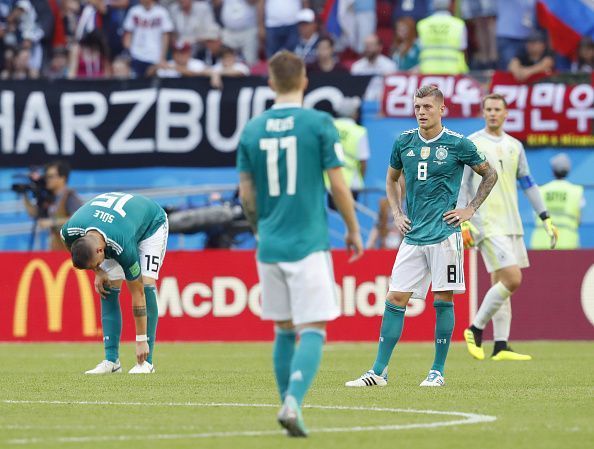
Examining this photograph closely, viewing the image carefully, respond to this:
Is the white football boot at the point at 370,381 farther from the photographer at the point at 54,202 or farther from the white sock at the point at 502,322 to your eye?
the photographer at the point at 54,202

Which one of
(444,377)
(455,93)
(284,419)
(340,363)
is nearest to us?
(284,419)

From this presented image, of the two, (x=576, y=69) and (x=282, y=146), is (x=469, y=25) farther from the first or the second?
(x=282, y=146)

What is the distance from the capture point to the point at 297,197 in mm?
8219

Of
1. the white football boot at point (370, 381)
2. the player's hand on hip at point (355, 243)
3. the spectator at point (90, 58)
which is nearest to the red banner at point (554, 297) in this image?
the white football boot at point (370, 381)

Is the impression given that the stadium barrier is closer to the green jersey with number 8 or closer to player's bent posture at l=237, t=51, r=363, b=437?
the green jersey with number 8

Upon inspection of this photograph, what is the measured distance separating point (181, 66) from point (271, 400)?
1338 centimetres

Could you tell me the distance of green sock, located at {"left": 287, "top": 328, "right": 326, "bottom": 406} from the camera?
316 inches

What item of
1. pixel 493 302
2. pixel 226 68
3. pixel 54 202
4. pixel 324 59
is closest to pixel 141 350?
pixel 493 302

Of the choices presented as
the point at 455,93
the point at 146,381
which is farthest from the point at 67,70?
the point at 146,381

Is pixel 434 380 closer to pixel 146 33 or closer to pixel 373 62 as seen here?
pixel 373 62

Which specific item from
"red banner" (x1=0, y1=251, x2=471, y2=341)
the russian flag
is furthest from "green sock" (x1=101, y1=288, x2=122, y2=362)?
the russian flag

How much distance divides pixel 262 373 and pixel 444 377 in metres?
1.77

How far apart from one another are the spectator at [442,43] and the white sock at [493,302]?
24.4 ft

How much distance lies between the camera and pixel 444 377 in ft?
40.8
